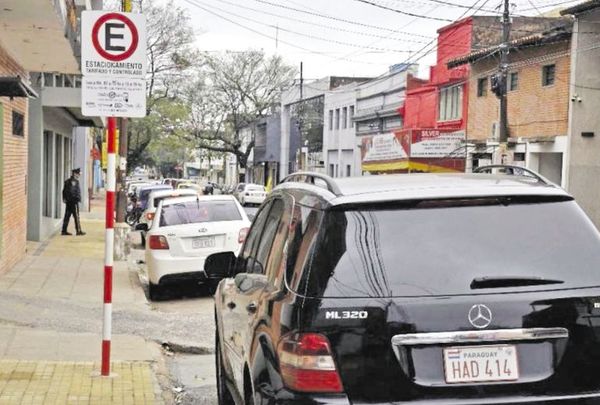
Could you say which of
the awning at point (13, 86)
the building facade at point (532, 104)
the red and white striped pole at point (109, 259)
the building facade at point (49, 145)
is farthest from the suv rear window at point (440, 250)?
the building facade at point (532, 104)

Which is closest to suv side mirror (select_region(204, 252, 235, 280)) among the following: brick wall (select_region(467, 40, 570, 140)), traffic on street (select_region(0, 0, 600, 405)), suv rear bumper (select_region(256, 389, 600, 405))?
traffic on street (select_region(0, 0, 600, 405))

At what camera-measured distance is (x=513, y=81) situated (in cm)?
3169

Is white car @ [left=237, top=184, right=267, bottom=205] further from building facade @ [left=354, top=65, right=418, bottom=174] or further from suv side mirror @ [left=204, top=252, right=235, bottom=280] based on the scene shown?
suv side mirror @ [left=204, top=252, right=235, bottom=280]

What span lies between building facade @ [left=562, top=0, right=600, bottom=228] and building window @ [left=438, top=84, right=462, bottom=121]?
9365mm

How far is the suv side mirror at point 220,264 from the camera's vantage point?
5941mm

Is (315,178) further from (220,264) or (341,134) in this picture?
(341,134)

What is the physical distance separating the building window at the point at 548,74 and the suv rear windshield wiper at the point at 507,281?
2693 centimetres

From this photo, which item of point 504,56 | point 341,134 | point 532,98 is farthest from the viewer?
point 341,134

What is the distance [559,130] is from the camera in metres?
28.5

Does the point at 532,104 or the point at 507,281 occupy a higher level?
the point at 532,104

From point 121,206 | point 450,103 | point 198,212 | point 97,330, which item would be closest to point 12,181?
point 198,212

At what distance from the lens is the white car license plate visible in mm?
3350

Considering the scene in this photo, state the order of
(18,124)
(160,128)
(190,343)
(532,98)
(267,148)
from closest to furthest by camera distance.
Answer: (190,343) → (18,124) → (532,98) → (160,128) → (267,148)

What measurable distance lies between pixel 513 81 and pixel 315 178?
94.9 ft
